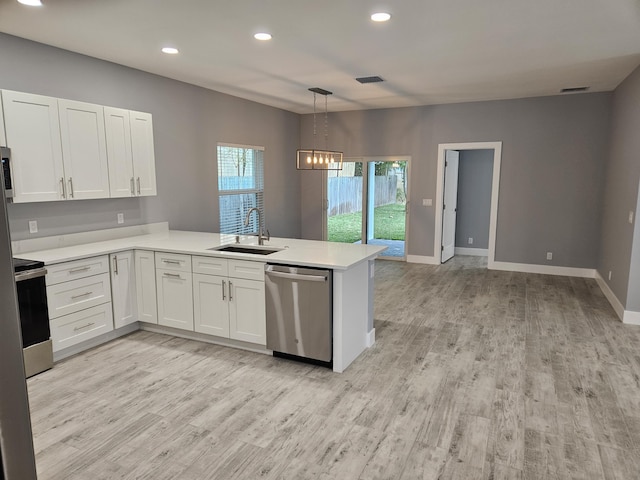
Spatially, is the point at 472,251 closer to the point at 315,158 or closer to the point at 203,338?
the point at 315,158

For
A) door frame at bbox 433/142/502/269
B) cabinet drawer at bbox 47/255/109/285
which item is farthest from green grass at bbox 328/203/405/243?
cabinet drawer at bbox 47/255/109/285

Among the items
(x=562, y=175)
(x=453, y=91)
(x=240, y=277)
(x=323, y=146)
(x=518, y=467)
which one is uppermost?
(x=453, y=91)

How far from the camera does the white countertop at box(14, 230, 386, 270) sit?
336 centimetres

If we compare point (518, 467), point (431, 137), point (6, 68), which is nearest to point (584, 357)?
point (518, 467)

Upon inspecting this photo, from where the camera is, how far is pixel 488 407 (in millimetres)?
2850

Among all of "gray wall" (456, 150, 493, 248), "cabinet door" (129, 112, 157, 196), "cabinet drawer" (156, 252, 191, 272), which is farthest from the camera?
"gray wall" (456, 150, 493, 248)

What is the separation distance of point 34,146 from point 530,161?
6.44 metres

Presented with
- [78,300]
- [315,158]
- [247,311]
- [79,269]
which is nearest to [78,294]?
[78,300]

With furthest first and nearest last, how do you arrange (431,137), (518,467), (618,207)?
(431,137)
(618,207)
(518,467)

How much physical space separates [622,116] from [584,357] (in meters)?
3.37

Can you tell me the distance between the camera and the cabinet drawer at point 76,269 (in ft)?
11.1

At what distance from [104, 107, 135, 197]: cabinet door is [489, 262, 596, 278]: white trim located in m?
5.65

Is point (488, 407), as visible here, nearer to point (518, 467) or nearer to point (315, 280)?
point (518, 467)

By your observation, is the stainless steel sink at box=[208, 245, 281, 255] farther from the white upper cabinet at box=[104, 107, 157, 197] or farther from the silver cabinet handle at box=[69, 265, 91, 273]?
the white upper cabinet at box=[104, 107, 157, 197]
